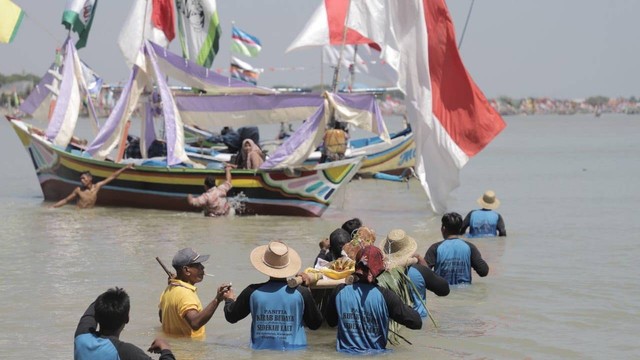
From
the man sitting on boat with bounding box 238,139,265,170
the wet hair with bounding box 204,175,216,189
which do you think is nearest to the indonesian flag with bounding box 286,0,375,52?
the man sitting on boat with bounding box 238,139,265,170

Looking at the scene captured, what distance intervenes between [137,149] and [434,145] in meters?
8.91

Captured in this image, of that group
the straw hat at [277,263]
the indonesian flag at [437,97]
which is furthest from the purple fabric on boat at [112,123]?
the straw hat at [277,263]

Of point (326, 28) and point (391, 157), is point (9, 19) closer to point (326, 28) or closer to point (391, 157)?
point (326, 28)

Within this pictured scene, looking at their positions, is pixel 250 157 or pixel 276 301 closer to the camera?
pixel 276 301

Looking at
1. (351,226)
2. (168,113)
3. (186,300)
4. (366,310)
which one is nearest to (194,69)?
(168,113)

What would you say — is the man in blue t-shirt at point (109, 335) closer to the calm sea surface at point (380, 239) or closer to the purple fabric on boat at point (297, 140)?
the calm sea surface at point (380, 239)

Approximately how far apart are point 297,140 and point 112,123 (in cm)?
401

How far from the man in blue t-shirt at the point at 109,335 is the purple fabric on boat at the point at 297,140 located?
13.0 m

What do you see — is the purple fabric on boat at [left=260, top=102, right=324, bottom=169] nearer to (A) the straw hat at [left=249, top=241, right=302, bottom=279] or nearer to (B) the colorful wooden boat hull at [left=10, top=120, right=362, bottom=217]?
(B) the colorful wooden boat hull at [left=10, top=120, right=362, bottom=217]

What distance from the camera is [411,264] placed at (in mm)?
8195

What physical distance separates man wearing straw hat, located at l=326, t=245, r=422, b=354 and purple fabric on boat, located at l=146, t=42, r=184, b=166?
40.0 feet

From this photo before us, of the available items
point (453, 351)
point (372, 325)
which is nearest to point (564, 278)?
point (453, 351)

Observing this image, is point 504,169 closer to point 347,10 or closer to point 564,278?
point 347,10

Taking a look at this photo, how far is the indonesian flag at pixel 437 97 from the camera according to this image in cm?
1596
